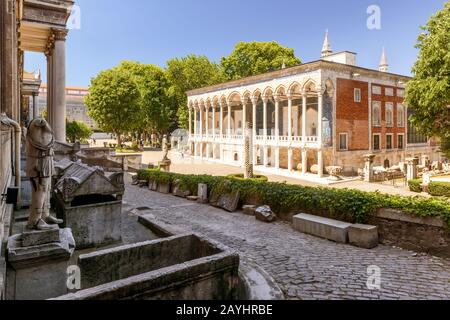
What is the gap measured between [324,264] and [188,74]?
51796mm

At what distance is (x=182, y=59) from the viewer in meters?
56.3

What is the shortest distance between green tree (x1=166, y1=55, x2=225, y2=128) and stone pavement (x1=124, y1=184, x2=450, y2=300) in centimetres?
4704

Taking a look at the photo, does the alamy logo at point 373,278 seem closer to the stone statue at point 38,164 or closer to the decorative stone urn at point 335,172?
the stone statue at point 38,164

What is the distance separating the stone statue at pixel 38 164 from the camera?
5426 mm

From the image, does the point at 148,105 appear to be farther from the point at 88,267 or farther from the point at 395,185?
the point at 88,267

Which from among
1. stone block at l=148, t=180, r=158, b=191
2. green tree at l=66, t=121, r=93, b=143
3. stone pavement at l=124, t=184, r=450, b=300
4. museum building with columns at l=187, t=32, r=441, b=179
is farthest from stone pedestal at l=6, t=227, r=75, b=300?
green tree at l=66, t=121, r=93, b=143

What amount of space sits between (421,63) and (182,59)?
4185 centimetres

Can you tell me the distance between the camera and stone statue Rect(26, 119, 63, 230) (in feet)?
A: 17.8

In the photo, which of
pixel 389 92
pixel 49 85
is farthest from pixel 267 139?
pixel 49 85

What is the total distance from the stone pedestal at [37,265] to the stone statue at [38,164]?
235mm

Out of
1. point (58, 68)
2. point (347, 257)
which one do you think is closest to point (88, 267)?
point (347, 257)

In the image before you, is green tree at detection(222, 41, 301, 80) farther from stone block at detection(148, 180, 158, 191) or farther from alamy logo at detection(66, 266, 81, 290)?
alamy logo at detection(66, 266, 81, 290)

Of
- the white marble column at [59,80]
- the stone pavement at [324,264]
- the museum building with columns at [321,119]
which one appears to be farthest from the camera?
the museum building with columns at [321,119]

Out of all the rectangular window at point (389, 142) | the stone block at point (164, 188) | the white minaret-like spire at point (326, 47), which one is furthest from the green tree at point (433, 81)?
the white minaret-like spire at point (326, 47)
